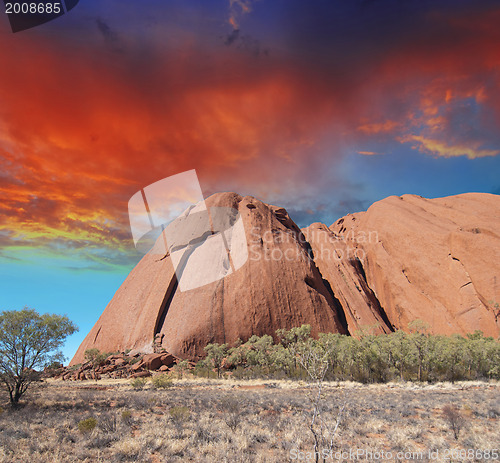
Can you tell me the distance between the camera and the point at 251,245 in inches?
1756

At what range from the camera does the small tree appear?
1463cm

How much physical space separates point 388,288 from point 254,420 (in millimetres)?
42258

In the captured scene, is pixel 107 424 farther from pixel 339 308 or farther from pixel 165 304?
pixel 339 308

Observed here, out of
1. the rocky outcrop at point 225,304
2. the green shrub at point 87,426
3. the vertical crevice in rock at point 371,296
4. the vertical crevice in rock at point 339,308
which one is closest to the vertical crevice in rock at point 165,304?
the rocky outcrop at point 225,304

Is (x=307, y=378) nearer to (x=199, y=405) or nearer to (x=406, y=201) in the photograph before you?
(x=199, y=405)

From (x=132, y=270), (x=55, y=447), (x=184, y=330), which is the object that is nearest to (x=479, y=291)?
(x=184, y=330)

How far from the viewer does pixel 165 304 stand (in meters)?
40.8

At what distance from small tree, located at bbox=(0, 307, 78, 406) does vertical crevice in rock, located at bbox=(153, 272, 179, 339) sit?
22531mm

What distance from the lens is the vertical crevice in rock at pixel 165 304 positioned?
38.6m

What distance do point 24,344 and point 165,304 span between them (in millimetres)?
25746

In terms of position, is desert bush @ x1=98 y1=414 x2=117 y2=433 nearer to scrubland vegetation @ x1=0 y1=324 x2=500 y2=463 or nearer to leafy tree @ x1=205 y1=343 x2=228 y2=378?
scrubland vegetation @ x1=0 y1=324 x2=500 y2=463

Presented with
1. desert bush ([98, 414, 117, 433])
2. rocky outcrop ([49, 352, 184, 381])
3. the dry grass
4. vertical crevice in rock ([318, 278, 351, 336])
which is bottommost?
the dry grass


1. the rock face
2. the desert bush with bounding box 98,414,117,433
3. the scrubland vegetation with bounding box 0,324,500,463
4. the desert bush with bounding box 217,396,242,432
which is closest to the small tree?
the scrubland vegetation with bounding box 0,324,500,463

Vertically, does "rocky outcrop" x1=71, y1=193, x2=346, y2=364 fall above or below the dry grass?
above
